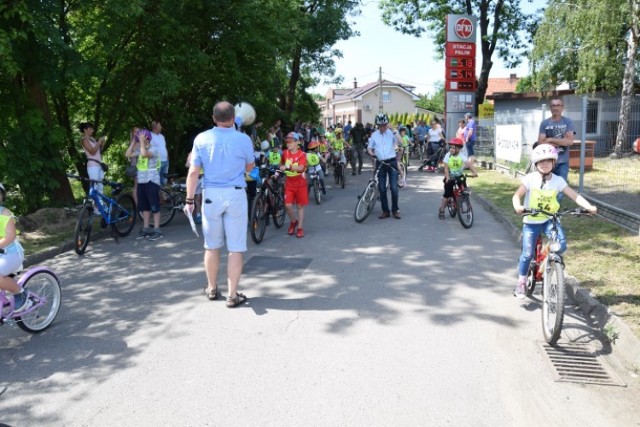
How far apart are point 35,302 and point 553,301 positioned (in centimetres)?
455

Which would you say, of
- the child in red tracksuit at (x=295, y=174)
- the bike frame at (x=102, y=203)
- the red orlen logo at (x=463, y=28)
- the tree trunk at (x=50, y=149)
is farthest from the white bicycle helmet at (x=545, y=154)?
the red orlen logo at (x=463, y=28)

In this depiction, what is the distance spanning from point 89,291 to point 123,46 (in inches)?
273

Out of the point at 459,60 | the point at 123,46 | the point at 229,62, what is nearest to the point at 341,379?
the point at 123,46

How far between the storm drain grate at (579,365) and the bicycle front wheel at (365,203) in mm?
5816

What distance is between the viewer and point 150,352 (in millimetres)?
4656

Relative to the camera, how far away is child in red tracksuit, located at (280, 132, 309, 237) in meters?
9.07

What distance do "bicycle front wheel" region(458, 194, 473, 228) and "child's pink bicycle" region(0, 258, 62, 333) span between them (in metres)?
6.46

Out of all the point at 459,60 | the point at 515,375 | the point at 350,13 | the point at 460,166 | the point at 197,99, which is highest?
the point at 350,13

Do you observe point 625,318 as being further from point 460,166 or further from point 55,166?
point 55,166

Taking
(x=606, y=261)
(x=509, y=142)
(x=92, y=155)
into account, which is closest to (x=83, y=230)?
(x=92, y=155)

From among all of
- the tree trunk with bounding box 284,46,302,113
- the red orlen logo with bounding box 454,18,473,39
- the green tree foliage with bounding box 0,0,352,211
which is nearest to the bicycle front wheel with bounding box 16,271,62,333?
the green tree foliage with bounding box 0,0,352,211

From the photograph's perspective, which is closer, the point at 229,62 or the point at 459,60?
the point at 229,62

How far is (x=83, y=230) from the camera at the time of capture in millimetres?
8297

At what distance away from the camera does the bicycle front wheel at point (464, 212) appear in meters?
9.62
